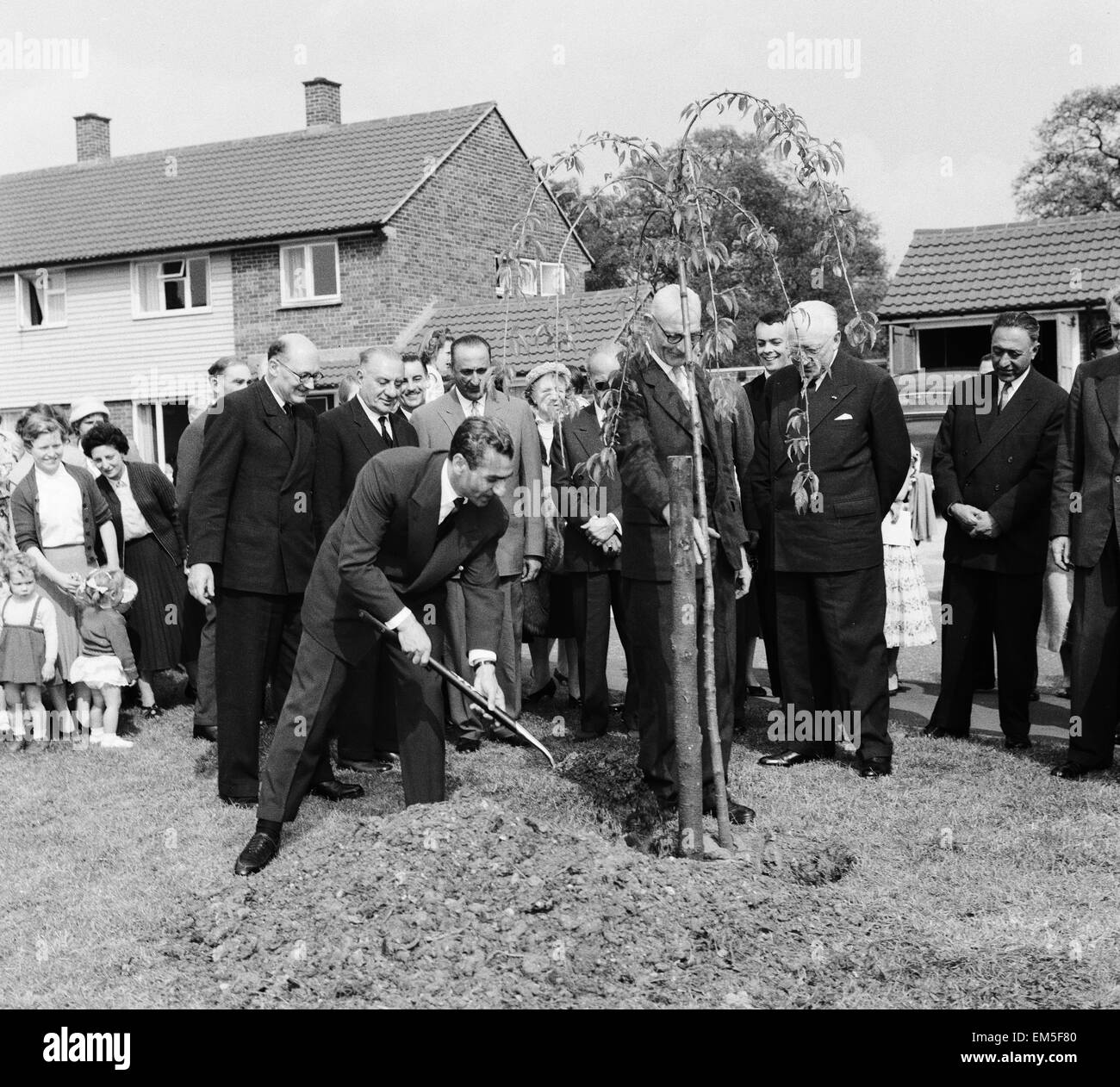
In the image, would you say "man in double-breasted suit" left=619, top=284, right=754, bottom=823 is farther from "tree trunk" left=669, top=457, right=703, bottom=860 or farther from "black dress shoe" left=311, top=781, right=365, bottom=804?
"black dress shoe" left=311, top=781, right=365, bottom=804

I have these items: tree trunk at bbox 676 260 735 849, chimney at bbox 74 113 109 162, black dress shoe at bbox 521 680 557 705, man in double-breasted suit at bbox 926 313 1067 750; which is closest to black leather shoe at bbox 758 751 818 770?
man in double-breasted suit at bbox 926 313 1067 750

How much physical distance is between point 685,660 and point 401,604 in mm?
1168

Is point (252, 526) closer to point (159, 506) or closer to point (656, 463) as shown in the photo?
point (656, 463)

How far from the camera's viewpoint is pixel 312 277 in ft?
104

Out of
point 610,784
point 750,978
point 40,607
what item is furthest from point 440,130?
point 750,978

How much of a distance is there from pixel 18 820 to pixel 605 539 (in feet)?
11.8

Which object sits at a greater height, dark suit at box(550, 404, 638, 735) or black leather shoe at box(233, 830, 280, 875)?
dark suit at box(550, 404, 638, 735)

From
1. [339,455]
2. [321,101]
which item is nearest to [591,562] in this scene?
[339,455]

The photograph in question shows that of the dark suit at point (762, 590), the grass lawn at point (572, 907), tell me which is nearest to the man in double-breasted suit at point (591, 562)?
the dark suit at point (762, 590)

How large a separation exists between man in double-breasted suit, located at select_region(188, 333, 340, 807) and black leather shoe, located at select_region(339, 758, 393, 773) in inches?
33.0

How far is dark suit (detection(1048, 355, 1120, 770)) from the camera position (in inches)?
278

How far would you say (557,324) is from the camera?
212 inches
